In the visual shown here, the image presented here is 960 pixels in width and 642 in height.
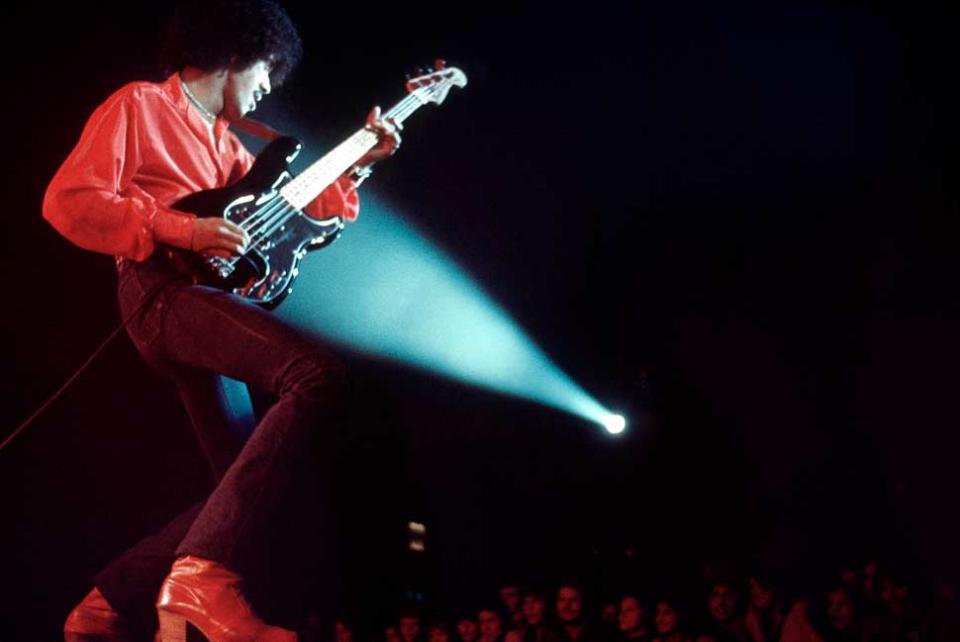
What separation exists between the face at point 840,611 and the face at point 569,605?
180 cm

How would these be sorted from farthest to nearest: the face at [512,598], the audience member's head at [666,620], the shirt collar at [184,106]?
the face at [512,598] → the audience member's head at [666,620] → the shirt collar at [184,106]

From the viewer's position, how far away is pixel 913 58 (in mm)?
8406

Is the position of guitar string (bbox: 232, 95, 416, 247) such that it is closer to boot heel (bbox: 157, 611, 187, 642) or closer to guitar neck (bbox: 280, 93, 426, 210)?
guitar neck (bbox: 280, 93, 426, 210)

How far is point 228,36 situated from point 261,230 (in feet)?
3.42

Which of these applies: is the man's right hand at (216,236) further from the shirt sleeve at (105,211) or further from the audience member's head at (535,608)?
the audience member's head at (535,608)

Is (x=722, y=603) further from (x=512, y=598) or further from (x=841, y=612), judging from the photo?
(x=512, y=598)

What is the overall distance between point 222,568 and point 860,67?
8293mm

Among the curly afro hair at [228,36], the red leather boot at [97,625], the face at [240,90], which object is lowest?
the red leather boot at [97,625]

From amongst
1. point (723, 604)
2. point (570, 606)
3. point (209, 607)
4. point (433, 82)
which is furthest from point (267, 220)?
point (570, 606)

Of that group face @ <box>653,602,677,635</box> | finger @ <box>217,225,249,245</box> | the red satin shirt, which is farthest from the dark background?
face @ <box>653,602,677,635</box>

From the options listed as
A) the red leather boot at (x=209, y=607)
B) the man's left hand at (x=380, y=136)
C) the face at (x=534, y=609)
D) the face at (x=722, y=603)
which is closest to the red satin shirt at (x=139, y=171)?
the man's left hand at (x=380, y=136)

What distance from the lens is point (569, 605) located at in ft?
21.6

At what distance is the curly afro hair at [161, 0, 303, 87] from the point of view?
3152 millimetres

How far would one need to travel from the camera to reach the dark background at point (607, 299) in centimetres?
A: 485
